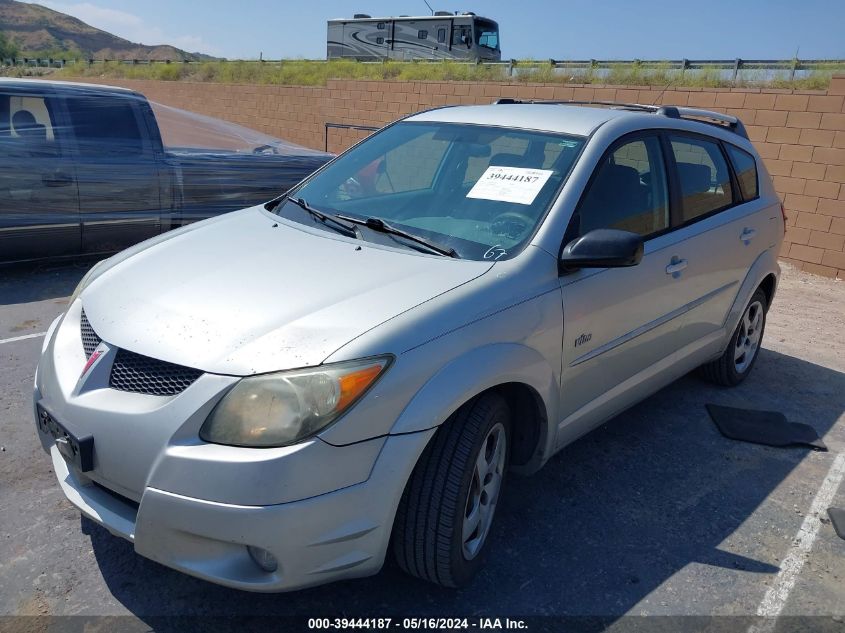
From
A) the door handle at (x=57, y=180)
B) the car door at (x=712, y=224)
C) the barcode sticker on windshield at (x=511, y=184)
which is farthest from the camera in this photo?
the door handle at (x=57, y=180)

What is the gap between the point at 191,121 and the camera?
7.79 meters

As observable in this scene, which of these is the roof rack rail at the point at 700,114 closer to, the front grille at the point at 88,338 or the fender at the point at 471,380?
the fender at the point at 471,380

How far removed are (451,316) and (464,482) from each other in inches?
21.8

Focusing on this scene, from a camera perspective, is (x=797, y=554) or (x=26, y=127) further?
(x=26, y=127)

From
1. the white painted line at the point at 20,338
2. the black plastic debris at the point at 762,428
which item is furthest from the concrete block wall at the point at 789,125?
the white painted line at the point at 20,338

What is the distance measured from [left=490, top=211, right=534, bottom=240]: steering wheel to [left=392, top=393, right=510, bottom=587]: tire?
0.72 m

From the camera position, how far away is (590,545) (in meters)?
3.03

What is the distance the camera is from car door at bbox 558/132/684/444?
303 cm

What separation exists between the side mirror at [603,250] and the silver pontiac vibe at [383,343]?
0.04 feet

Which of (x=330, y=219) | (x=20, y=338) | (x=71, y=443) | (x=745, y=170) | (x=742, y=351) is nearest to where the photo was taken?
(x=71, y=443)

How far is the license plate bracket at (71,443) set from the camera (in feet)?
7.52

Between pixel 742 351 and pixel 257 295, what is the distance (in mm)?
3600

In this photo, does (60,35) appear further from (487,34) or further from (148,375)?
(148,375)

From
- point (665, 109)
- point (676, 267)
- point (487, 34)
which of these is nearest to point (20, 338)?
point (676, 267)
